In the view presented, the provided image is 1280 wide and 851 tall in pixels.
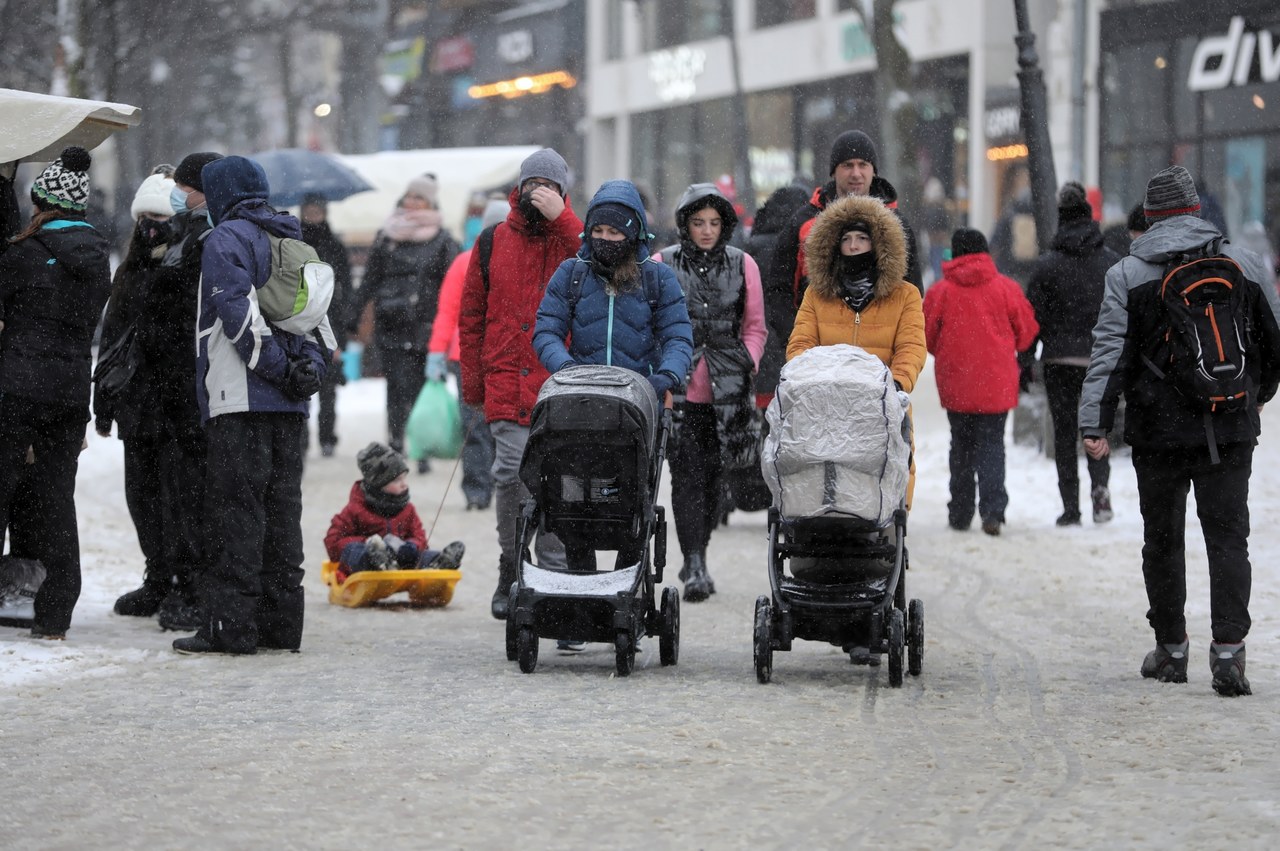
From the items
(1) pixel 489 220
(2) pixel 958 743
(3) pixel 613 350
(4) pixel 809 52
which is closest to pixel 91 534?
(1) pixel 489 220

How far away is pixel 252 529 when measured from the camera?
312 inches

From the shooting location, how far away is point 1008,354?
12.5m

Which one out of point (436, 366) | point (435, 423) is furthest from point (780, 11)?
point (436, 366)

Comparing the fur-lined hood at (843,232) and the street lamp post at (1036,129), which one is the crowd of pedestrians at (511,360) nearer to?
the fur-lined hood at (843,232)

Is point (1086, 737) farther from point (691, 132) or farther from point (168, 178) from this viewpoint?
point (691, 132)

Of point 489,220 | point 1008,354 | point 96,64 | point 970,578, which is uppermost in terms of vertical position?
point 96,64

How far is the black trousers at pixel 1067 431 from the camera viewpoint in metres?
12.6

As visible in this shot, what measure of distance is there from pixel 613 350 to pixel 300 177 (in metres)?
10.4

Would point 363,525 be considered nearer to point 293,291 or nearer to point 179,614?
point 179,614

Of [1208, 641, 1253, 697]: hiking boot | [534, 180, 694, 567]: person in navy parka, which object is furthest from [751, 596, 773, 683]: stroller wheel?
[1208, 641, 1253, 697]: hiking boot

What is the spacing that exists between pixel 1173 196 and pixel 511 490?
3.21m

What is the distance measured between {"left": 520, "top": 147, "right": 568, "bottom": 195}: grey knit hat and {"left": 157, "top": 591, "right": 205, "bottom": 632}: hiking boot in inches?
94.4

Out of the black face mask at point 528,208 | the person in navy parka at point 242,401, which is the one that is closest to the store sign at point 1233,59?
the black face mask at point 528,208

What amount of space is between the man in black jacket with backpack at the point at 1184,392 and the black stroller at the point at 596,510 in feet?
5.57
